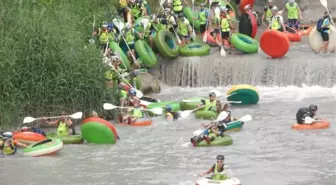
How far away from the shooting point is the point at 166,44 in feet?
86.1

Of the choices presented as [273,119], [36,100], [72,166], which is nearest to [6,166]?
[72,166]

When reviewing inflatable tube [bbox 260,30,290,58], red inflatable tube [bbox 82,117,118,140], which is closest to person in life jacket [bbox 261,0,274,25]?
inflatable tube [bbox 260,30,290,58]

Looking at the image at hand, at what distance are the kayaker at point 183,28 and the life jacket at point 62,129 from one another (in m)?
6.95

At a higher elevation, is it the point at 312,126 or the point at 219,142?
the point at 312,126

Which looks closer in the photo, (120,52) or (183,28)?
(120,52)

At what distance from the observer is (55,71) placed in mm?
21859

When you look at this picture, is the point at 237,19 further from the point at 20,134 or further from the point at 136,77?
the point at 20,134

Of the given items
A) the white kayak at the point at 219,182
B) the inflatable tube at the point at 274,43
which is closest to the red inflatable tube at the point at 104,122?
the white kayak at the point at 219,182

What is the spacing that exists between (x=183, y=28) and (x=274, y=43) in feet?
8.06

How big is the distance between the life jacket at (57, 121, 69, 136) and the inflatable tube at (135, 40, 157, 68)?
5.48m

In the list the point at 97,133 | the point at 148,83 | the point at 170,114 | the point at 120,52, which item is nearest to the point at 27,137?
the point at 97,133

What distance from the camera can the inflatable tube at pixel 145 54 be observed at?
1013 inches

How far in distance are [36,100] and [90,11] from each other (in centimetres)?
508

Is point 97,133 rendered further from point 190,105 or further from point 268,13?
point 268,13
